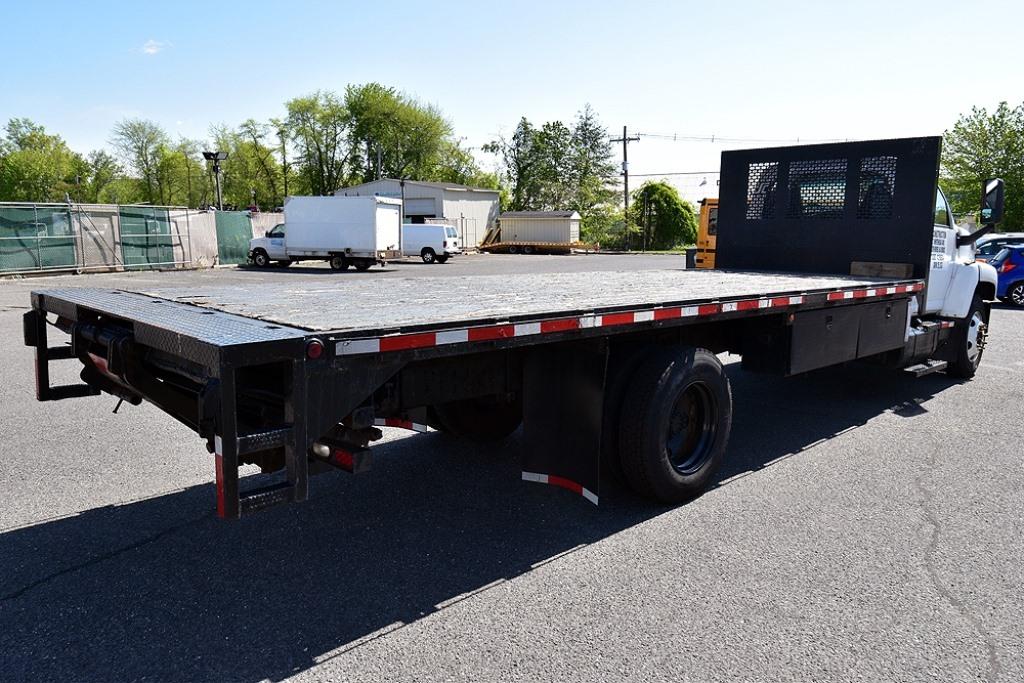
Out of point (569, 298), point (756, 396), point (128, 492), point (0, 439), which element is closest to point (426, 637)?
point (569, 298)

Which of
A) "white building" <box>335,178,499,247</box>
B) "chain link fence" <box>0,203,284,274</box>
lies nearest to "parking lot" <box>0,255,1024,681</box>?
"chain link fence" <box>0,203,284,274</box>

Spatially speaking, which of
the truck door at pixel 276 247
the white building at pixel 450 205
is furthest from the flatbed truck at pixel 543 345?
the white building at pixel 450 205

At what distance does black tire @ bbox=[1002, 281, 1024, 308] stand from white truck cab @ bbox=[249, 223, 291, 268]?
81.4 ft

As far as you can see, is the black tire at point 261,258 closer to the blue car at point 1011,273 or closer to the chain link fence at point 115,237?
the chain link fence at point 115,237

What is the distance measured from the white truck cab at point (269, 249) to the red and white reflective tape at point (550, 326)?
28.3m

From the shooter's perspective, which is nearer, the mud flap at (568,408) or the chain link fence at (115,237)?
the mud flap at (568,408)

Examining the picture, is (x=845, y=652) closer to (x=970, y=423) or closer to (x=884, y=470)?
(x=884, y=470)

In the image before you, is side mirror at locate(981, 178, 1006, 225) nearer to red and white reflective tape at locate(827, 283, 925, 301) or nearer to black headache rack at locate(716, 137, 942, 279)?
black headache rack at locate(716, 137, 942, 279)

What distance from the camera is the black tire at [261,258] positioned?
31781 mm

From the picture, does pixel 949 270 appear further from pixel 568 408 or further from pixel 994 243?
pixel 994 243

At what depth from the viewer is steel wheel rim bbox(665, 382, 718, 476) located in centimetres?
509

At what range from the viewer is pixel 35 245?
963 inches

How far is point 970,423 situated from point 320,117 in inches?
3107

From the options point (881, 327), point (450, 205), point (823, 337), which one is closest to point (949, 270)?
point (881, 327)
